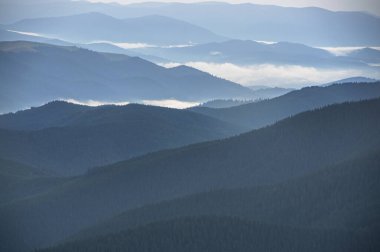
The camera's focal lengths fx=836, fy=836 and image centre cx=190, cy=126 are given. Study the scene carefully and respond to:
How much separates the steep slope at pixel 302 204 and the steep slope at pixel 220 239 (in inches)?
215

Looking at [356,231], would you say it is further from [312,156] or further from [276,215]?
[312,156]

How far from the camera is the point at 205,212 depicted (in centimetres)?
15962

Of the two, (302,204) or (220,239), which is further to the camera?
(302,204)

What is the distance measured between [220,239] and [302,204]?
26093mm

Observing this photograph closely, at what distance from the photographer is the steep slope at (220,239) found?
412 feet

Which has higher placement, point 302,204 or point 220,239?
point 302,204

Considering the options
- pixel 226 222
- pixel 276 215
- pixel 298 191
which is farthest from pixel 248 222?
pixel 298 191

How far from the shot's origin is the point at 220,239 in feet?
434

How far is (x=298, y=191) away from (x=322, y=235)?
31.4 metres

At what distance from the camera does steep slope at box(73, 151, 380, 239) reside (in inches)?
5507

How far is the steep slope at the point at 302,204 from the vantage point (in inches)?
5507

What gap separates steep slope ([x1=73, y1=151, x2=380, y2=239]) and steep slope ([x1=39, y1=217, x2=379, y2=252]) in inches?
215

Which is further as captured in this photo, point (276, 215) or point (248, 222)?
point (276, 215)

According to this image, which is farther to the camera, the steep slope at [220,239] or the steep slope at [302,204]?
the steep slope at [302,204]
